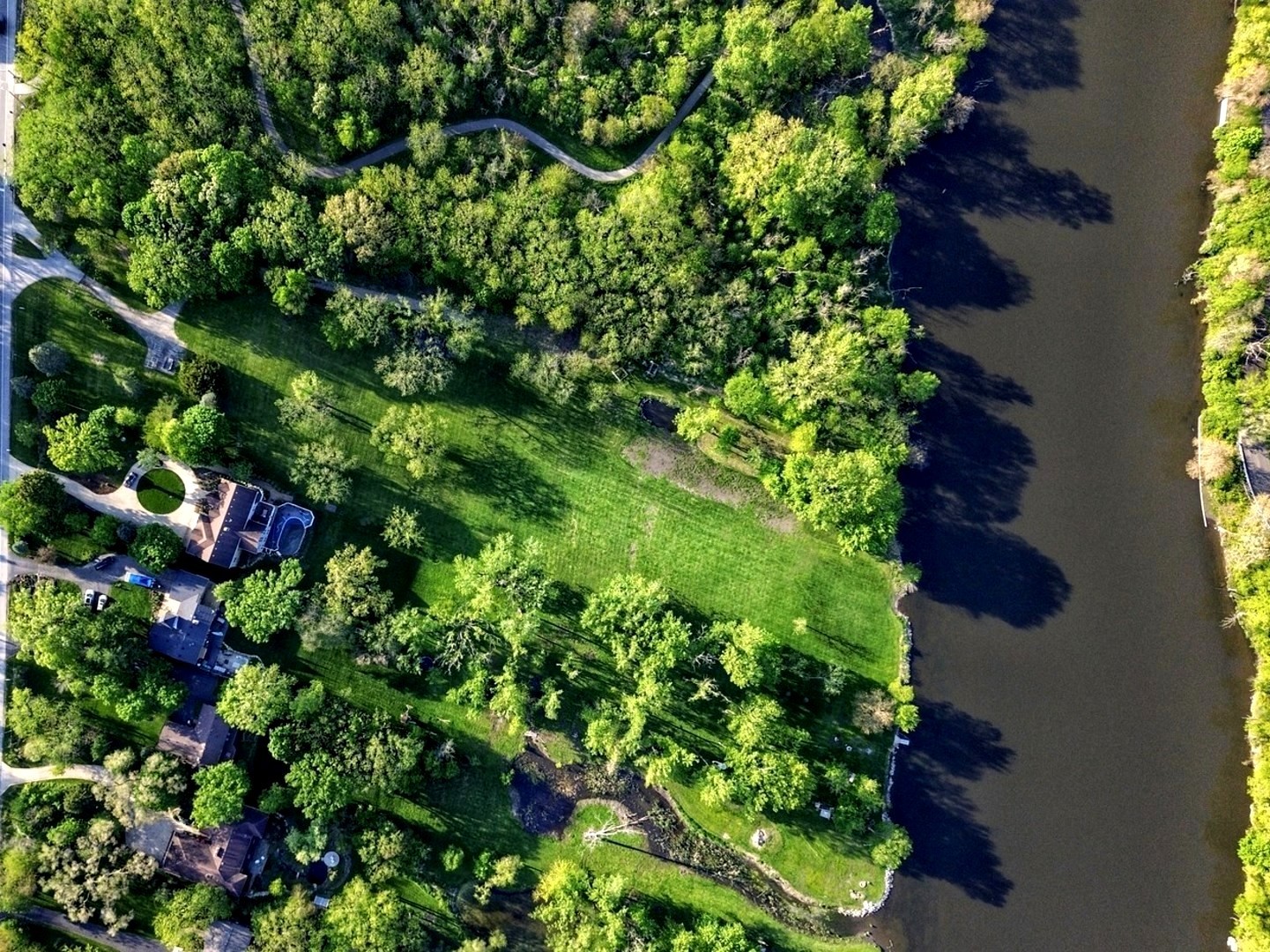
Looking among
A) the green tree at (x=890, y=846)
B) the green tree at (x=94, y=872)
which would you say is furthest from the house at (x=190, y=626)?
the green tree at (x=890, y=846)

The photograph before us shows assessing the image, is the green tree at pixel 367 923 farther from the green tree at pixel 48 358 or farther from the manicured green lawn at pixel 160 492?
the green tree at pixel 48 358

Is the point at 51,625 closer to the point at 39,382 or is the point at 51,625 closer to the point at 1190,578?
the point at 39,382

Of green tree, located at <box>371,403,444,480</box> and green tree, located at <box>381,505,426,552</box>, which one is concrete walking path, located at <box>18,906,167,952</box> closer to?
green tree, located at <box>381,505,426,552</box>

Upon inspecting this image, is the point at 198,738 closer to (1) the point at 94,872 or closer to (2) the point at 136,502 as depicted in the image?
(1) the point at 94,872

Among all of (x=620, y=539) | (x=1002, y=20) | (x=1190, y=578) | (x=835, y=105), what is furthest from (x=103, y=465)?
(x=1190, y=578)

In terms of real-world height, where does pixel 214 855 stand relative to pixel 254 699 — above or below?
below

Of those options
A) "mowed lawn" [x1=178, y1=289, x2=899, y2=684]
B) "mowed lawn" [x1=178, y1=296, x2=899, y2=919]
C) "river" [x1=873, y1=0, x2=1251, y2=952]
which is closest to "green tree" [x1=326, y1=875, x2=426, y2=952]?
"mowed lawn" [x1=178, y1=296, x2=899, y2=919]

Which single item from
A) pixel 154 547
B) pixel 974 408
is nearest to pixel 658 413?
pixel 974 408
